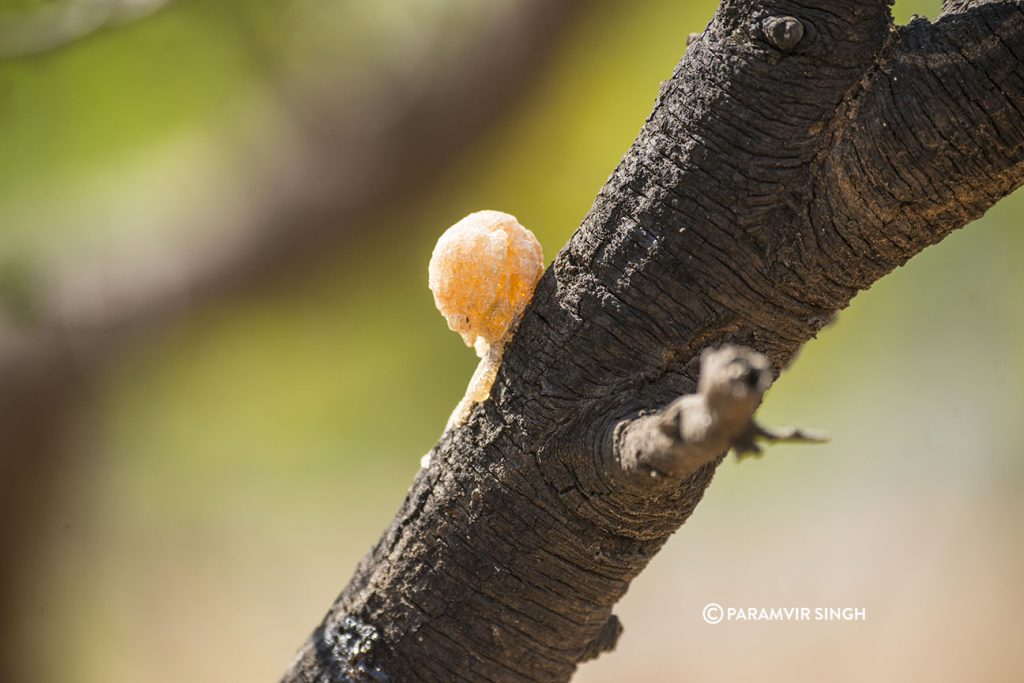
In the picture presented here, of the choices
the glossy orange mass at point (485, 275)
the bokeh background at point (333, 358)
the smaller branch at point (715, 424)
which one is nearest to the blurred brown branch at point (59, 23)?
the bokeh background at point (333, 358)

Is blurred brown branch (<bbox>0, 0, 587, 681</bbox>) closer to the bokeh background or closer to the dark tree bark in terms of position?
the bokeh background

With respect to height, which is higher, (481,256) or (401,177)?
(401,177)

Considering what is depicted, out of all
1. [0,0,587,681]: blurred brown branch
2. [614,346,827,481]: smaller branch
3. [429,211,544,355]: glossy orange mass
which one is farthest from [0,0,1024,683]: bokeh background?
[614,346,827,481]: smaller branch

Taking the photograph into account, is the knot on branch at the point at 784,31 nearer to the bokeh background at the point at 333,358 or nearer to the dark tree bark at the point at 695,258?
the dark tree bark at the point at 695,258

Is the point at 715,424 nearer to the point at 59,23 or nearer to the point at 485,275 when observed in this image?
the point at 485,275

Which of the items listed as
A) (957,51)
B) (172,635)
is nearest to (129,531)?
(172,635)

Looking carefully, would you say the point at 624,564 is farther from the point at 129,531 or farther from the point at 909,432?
the point at 129,531
